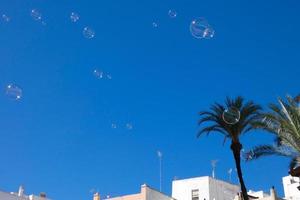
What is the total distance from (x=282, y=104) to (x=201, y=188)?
28239 mm

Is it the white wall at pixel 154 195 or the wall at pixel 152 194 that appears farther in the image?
the white wall at pixel 154 195

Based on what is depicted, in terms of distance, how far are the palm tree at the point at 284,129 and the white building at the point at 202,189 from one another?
85.7ft

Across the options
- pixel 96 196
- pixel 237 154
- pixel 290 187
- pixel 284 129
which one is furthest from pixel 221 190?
pixel 284 129

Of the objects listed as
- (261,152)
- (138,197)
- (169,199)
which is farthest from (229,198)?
(261,152)

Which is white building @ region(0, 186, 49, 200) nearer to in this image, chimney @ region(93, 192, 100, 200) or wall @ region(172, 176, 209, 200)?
chimney @ region(93, 192, 100, 200)

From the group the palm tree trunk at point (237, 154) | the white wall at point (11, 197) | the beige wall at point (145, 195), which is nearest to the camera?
the palm tree trunk at point (237, 154)

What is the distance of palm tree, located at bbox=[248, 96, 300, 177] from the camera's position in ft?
60.4

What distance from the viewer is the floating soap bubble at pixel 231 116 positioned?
23.0 meters

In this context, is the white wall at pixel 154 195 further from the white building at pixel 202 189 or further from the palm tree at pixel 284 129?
the palm tree at pixel 284 129

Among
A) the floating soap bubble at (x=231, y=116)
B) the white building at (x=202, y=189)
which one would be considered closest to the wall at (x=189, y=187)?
the white building at (x=202, y=189)

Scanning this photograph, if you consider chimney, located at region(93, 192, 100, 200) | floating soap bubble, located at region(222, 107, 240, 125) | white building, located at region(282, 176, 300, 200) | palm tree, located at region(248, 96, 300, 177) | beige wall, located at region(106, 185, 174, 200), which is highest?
white building, located at region(282, 176, 300, 200)

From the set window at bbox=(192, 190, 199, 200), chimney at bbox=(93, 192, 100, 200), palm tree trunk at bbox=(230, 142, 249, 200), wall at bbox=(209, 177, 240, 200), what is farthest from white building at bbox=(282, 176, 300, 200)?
palm tree trunk at bbox=(230, 142, 249, 200)

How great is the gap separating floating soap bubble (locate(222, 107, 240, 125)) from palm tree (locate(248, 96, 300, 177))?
2.62 meters

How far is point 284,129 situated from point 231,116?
4717mm
